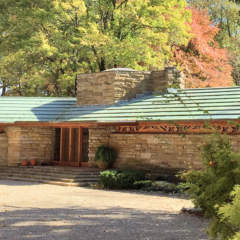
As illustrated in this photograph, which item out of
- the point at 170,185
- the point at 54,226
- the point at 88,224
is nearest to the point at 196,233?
the point at 88,224

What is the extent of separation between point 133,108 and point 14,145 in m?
6.06

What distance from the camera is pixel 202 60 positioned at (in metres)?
26.9

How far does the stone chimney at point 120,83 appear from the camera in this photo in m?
19.2

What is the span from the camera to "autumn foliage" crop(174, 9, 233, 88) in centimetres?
2573

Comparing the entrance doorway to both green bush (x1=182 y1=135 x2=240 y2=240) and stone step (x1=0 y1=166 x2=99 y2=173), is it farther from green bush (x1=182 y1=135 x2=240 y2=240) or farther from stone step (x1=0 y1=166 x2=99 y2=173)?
green bush (x1=182 y1=135 x2=240 y2=240)

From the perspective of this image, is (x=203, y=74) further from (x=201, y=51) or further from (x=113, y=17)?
(x=113, y=17)

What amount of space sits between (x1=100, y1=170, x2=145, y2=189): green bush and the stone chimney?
4.81 metres

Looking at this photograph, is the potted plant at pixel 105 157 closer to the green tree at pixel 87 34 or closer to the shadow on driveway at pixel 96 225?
the shadow on driveway at pixel 96 225

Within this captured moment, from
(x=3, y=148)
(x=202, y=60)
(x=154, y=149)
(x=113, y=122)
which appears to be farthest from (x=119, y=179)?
(x=202, y=60)

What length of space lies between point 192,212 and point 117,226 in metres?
2.54

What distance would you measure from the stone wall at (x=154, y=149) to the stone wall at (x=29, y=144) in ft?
8.94

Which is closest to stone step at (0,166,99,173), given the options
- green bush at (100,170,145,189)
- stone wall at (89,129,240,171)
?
stone wall at (89,129,240,171)

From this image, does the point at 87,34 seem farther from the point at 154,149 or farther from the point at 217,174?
the point at 217,174

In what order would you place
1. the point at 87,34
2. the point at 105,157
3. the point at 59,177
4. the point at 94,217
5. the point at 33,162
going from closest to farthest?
the point at 94,217, the point at 59,177, the point at 105,157, the point at 33,162, the point at 87,34
